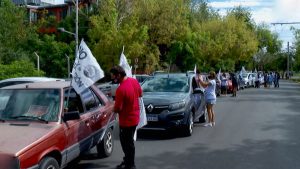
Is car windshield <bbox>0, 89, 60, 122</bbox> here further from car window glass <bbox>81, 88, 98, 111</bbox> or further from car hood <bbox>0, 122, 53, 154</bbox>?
car window glass <bbox>81, 88, 98, 111</bbox>

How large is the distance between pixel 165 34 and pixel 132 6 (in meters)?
3.89

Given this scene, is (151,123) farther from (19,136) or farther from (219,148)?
(19,136)

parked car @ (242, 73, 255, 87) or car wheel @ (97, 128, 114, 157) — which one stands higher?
parked car @ (242, 73, 255, 87)

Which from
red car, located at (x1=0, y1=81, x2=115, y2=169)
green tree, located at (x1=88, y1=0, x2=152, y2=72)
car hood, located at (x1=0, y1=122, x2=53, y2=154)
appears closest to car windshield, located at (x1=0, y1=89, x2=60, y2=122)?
red car, located at (x1=0, y1=81, x2=115, y2=169)

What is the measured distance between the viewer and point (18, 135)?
19.8ft

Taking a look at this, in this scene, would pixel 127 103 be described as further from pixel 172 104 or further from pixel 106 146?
pixel 172 104

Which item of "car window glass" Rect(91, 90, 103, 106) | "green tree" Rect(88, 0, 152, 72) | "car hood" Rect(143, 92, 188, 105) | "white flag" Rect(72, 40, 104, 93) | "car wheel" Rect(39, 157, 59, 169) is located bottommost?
"car wheel" Rect(39, 157, 59, 169)

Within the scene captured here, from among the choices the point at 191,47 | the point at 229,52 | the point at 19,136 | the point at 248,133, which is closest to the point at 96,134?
the point at 19,136

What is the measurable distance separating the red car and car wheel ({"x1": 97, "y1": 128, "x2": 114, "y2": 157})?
73 mm

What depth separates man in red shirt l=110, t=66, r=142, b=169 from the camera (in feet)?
25.5

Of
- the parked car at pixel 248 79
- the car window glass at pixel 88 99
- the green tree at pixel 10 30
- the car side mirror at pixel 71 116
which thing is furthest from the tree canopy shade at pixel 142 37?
the car side mirror at pixel 71 116

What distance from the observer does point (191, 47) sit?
49.6 meters

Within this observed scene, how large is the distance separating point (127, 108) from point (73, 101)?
0.92m

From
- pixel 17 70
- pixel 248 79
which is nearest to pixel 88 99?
pixel 17 70
